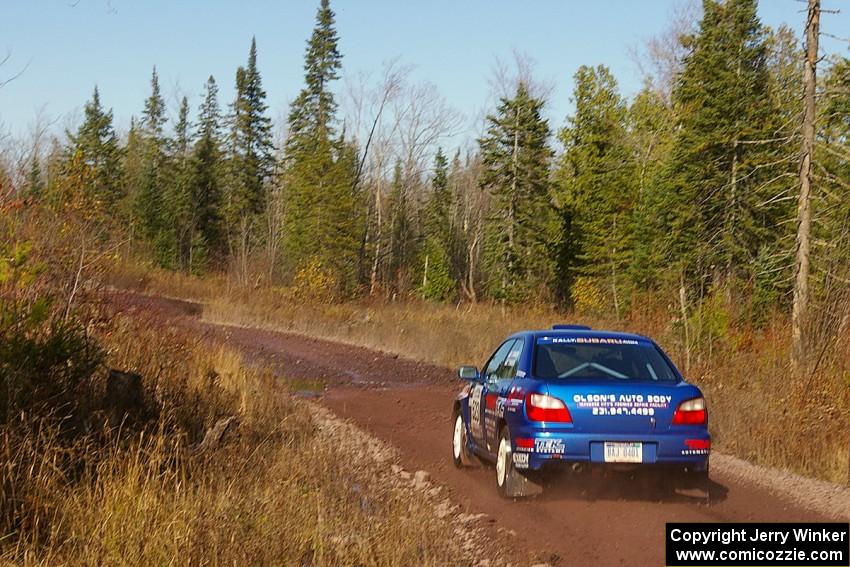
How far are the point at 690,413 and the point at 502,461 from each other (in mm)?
1802

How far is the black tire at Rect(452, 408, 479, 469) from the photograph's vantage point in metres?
11.0

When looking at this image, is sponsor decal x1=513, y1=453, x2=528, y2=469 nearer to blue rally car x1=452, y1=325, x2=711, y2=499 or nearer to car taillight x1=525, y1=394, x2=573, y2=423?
blue rally car x1=452, y1=325, x2=711, y2=499

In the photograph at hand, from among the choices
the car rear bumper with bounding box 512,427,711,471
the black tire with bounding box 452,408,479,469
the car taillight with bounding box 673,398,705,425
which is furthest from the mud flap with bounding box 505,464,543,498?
the black tire with bounding box 452,408,479,469

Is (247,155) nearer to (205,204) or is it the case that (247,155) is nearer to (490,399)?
(205,204)

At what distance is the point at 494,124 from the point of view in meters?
58.9

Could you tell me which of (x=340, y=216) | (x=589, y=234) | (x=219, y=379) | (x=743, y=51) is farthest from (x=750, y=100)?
(x=219, y=379)

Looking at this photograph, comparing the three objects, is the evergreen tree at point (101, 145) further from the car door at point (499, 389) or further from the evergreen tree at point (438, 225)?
the car door at point (499, 389)

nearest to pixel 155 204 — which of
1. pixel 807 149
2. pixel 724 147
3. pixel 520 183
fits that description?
pixel 520 183

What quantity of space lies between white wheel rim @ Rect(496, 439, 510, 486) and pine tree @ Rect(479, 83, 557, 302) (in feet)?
161

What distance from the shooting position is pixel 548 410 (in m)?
A: 8.53

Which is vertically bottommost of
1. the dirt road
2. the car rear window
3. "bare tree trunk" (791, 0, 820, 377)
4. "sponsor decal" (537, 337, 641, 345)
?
the dirt road

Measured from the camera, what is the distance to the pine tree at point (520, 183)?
5872 centimetres

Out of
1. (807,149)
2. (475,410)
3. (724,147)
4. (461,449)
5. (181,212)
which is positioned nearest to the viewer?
(475,410)

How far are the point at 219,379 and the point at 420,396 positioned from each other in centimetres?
615
